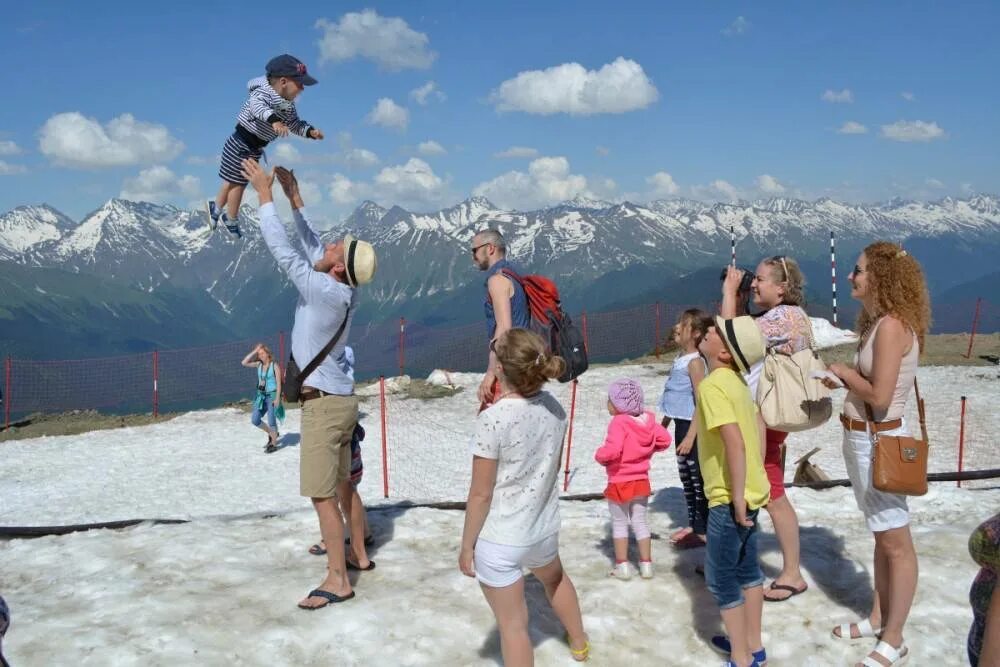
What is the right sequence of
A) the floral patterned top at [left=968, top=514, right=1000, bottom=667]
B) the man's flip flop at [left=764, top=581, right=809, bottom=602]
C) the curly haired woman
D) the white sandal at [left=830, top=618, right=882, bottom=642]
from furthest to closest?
the man's flip flop at [left=764, top=581, right=809, bottom=602]
the white sandal at [left=830, top=618, right=882, bottom=642]
the curly haired woman
the floral patterned top at [left=968, top=514, right=1000, bottom=667]

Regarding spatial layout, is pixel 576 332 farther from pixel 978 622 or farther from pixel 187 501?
pixel 187 501

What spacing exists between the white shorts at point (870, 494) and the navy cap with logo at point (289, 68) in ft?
12.4

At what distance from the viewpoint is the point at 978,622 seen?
2.25 meters

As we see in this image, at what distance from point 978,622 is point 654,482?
8.79m

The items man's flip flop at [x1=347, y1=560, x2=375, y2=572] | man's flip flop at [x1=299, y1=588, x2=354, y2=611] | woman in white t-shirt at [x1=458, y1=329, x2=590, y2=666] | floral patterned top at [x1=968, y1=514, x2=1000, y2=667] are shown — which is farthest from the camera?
man's flip flop at [x1=347, y1=560, x2=375, y2=572]

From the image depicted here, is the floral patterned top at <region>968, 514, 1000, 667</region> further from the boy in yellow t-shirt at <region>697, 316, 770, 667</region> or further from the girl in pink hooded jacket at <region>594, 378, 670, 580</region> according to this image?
Result: the girl in pink hooded jacket at <region>594, 378, 670, 580</region>

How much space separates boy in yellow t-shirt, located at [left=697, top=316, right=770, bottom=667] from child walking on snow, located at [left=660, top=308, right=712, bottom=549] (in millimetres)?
1035

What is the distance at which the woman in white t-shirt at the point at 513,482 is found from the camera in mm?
3486

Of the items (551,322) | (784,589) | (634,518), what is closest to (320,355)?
(551,322)

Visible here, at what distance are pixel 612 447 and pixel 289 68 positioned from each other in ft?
10.3

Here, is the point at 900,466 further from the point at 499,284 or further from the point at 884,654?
the point at 499,284

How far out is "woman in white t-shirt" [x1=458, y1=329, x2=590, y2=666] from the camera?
3486mm

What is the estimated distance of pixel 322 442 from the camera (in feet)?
15.4

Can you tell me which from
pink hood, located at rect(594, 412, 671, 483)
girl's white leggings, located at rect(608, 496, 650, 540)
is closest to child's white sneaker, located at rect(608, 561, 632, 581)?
girl's white leggings, located at rect(608, 496, 650, 540)
